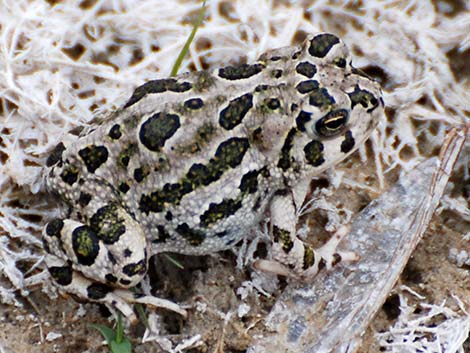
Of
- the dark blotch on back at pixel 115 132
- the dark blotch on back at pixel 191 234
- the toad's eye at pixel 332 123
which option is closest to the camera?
the toad's eye at pixel 332 123

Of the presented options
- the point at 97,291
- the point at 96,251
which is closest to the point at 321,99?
the point at 96,251

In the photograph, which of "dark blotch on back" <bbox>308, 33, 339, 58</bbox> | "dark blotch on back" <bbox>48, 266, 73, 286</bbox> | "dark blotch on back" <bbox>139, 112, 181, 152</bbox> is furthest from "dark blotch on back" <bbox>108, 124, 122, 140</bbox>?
"dark blotch on back" <bbox>308, 33, 339, 58</bbox>

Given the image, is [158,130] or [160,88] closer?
[158,130]

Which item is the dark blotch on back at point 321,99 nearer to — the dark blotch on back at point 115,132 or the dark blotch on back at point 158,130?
the dark blotch on back at point 158,130

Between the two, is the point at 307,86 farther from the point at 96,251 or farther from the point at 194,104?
the point at 96,251

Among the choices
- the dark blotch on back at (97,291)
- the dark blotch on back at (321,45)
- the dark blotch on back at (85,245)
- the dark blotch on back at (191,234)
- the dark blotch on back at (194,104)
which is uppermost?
the dark blotch on back at (321,45)

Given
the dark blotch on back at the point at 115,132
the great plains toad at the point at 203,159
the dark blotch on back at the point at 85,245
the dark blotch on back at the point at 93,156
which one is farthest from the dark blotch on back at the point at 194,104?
the dark blotch on back at the point at 85,245
